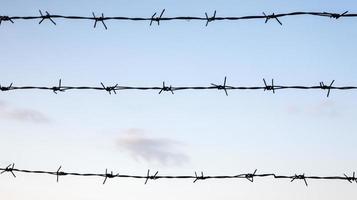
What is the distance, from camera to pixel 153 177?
407 cm

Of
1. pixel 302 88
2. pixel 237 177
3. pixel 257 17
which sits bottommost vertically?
pixel 237 177

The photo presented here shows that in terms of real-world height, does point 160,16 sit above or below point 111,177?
above

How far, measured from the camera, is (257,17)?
4.15 metres

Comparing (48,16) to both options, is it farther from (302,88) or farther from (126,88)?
(302,88)

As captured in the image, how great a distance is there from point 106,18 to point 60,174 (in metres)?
1.44

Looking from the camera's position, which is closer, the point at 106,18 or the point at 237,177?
the point at 237,177

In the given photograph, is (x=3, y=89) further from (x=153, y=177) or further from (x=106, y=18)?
(x=153, y=177)

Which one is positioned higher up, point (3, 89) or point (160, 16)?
point (160, 16)

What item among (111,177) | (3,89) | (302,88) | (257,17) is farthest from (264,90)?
(3,89)

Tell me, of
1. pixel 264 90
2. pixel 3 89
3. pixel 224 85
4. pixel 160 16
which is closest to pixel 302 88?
pixel 264 90

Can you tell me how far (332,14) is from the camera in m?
Result: 4.15

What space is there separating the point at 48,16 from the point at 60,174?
1421mm

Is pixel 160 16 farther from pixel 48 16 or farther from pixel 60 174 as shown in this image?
pixel 60 174

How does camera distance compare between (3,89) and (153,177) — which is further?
(3,89)
